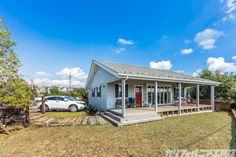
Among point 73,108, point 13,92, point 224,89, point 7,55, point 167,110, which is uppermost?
point 7,55

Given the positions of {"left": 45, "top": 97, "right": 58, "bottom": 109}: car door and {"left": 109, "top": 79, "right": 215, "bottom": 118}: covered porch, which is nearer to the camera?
{"left": 109, "top": 79, "right": 215, "bottom": 118}: covered porch

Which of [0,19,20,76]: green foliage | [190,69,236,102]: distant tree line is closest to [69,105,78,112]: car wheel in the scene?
[0,19,20,76]: green foliage

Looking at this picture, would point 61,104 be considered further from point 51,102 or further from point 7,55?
point 7,55

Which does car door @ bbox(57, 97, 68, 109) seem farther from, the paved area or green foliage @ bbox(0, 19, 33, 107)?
green foliage @ bbox(0, 19, 33, 107)

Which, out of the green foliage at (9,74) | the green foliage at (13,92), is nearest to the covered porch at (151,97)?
the green foliage at (13,92)

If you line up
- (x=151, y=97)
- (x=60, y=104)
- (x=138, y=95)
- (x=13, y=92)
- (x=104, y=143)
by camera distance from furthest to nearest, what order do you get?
(x=151, y=97)
(x=138, y=95)
(x=60, y=104)
(x=13, y=92)
(x=104, y=143)

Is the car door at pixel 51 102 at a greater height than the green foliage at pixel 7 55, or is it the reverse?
the green foliage at pixel 7 55

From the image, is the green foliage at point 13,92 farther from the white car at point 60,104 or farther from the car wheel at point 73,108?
the car wheel at point 73,108

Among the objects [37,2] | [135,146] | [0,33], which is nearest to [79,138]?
[135,146]

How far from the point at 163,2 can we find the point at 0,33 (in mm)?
12608

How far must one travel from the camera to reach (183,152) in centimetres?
417

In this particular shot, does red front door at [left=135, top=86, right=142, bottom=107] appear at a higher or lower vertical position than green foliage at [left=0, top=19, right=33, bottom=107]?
lower

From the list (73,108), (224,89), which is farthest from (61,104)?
(224,89)

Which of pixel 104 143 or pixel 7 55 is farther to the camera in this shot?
pixel 7 55
